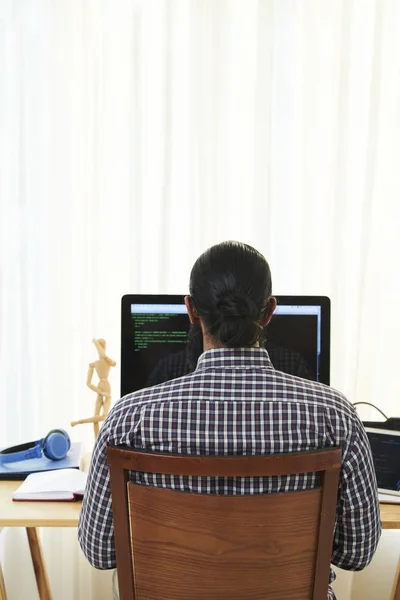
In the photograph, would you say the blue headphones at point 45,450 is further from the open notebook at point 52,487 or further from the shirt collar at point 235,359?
the shirt collar at point 235,359

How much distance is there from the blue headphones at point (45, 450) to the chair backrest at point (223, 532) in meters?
0.65

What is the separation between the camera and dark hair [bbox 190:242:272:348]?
3.31 feet

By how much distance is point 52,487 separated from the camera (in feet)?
4.43

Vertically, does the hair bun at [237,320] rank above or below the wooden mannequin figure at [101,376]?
above

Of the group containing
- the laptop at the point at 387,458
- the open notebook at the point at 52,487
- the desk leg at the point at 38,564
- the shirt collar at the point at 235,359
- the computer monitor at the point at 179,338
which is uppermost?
the shirt collar at the point at 235,359

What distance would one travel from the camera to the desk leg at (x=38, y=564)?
175cm

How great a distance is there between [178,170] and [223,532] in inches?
52.6

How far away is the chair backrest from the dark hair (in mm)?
243

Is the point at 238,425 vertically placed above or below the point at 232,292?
below

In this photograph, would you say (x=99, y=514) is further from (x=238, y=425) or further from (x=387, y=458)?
(x=387, y=458)

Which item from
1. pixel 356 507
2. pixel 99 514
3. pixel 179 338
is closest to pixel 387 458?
pixel 356 507

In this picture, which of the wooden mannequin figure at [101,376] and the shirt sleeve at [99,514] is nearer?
the shirt sleeve at [99,514]

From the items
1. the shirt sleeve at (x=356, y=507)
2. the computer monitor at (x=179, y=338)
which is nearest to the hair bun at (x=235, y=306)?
the shirt sleeve at (x=356, y=507)

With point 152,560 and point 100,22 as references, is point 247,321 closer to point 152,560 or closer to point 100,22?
point 152,560
